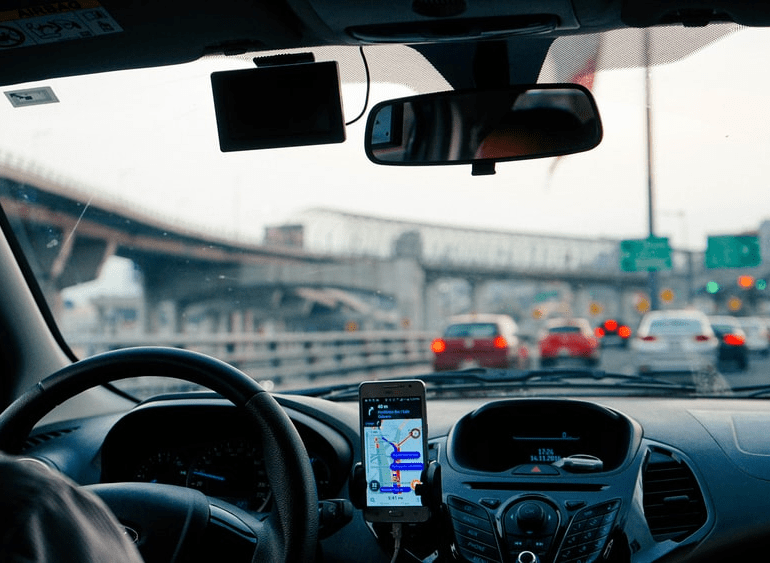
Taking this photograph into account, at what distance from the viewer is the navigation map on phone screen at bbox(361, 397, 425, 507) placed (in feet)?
11.0

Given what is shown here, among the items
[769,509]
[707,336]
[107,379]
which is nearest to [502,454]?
[769,509]

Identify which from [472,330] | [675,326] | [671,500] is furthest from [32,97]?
[472,330]

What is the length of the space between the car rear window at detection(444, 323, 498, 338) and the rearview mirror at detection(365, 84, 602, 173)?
2171cm

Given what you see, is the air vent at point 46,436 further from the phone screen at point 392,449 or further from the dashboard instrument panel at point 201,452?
the phone screen at point 392,449

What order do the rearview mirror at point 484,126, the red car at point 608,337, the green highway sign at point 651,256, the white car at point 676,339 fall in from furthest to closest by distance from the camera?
the red car at point 608,337 < the white car at point 676,339 < the green highway sign at point 651,256 < the rearview mirror at point 484,126

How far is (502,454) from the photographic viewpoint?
3904mm


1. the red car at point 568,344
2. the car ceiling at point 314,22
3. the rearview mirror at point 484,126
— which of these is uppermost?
the car ceiling at point 314,22

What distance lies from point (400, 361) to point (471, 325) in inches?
632

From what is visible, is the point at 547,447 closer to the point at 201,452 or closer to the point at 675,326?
the point at 201,452

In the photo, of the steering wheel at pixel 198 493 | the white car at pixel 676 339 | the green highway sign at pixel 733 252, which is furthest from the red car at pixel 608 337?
the steering wheel at pixel 198 493

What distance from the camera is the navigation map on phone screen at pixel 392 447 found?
3344 mm

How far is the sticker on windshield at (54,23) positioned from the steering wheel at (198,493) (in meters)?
1.28

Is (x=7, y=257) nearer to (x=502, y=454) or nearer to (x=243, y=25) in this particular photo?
(x=243, y=25)

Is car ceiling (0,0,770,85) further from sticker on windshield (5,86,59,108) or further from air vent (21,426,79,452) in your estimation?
air vent (21,426,79,452)
